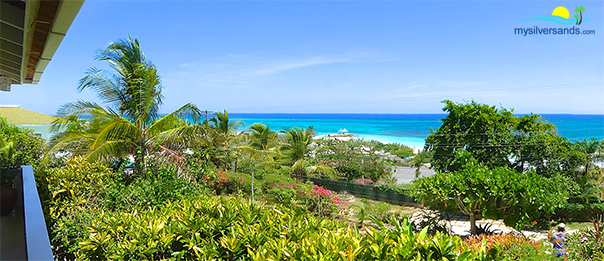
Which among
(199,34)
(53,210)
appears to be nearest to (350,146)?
(199,34)

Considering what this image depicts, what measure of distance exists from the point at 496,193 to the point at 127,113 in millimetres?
8593

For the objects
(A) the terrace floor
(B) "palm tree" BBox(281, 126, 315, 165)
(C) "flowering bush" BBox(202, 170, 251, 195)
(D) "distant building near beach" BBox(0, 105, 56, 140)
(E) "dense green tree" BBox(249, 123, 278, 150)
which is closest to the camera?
(A) the terrace floor

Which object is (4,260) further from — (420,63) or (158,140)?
(420,63)

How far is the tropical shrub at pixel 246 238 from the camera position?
7.90ft

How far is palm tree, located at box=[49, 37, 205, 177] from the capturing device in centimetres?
752

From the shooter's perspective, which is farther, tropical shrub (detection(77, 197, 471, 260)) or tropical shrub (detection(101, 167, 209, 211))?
tropical shrub (detection(101, 167, 209, 211))

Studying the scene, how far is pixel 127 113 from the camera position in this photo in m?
7.96

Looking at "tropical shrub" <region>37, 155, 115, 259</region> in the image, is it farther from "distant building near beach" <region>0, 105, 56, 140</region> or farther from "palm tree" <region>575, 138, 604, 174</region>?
"palm tree" <region>575, 138, 604, 174</region>

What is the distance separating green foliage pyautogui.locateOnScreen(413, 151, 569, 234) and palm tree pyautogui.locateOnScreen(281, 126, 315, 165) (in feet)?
37.6

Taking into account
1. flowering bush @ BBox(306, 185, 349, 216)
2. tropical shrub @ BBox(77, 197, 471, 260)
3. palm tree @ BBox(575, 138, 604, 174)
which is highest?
tropical shrub @ BBox(77, 197, 471, 260)

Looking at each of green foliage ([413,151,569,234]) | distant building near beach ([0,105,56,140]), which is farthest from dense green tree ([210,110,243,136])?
green foliage ([413,151,569,234])

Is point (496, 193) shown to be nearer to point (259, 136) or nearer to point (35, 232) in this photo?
point (35, 232)

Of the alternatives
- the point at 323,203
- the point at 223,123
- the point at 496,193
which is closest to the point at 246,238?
the point at 496,193

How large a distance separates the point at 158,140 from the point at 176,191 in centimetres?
210
